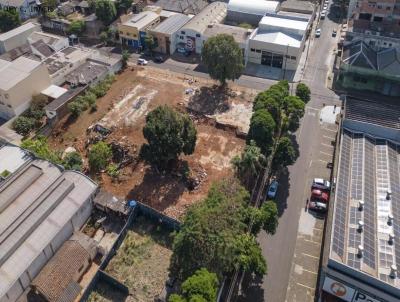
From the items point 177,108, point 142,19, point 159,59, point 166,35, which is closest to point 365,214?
point 177,108

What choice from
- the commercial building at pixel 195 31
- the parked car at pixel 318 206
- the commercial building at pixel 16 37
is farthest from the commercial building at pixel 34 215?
the commercial building at pixel 195 31

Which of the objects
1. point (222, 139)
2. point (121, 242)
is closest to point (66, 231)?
point (121, 242)

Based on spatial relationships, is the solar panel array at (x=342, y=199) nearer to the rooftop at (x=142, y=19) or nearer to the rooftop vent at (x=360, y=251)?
the rooftop vent at (x=360, y=251)

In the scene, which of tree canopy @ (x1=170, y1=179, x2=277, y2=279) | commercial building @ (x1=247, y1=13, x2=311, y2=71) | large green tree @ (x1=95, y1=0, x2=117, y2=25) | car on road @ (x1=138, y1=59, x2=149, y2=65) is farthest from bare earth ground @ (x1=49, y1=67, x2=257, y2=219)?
large green tree @ (x1=95, y1=0, x2=117, y2=25)

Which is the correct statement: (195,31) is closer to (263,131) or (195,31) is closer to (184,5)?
(184,5)

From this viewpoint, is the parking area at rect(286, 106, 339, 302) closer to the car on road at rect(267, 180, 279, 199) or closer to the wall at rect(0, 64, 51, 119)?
the car on road at rect(267, 180, 279, 199)

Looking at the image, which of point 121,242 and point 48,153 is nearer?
point 121,242

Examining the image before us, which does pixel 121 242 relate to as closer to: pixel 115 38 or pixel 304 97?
pixel 304 97
